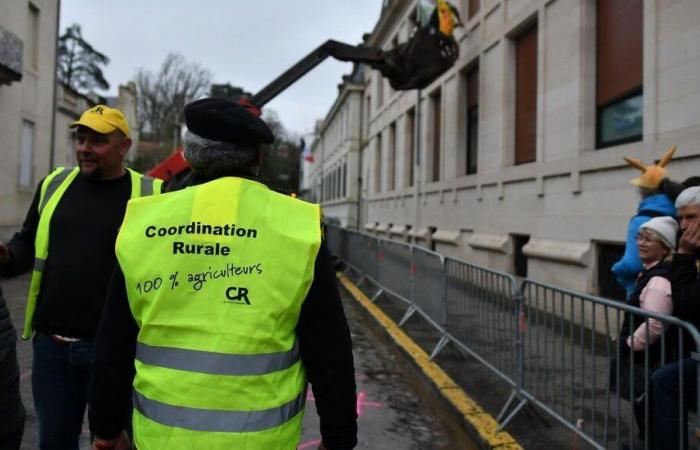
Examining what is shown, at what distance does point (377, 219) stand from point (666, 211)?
62.4 ft

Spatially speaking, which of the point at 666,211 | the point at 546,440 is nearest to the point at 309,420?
the point at 546,440

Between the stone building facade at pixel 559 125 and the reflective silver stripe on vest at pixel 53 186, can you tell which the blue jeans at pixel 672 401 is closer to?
the reflective silver stripe on vest at pixel 53 186

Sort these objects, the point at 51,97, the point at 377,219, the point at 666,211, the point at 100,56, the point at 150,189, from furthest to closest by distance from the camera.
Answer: the point at 100,56, the point at 377,219, the point at 51,97, the point at 666,211, the point at 150,189

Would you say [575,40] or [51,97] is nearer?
[575,40]

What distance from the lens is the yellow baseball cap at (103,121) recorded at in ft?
8.22

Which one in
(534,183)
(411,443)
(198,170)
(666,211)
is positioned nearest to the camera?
(198,170)

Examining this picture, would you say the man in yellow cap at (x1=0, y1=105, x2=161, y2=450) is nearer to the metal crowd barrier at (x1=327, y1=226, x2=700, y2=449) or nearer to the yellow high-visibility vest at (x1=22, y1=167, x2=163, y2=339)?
the yellow high-visibility vest at (x1=22, y1=167, x2=163, y2=339)

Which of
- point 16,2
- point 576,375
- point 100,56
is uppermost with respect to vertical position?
point 100,56

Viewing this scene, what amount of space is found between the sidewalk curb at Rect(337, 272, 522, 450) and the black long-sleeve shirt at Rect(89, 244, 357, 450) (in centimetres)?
257

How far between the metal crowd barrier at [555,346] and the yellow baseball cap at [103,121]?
2864 millimetres

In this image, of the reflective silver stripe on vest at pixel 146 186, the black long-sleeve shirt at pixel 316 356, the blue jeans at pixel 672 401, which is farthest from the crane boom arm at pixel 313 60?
the black long-sleeve shirt at pixel 316 356

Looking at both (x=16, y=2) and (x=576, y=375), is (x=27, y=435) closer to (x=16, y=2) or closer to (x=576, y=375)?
(x=576, y=375)

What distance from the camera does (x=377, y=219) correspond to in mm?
22781

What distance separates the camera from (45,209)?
2.48 metres
